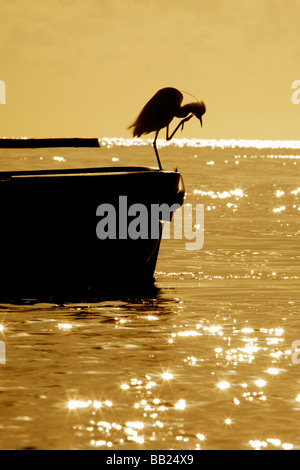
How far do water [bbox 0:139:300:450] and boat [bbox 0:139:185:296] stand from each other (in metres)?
0.91

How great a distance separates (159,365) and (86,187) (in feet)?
15.9

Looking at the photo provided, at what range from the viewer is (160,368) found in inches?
309

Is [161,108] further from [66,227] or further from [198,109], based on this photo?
[66,227]

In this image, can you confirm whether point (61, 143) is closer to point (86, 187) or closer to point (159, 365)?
point (86, 187)

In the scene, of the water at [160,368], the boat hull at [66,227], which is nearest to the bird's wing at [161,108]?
the boat hull at [66,227]

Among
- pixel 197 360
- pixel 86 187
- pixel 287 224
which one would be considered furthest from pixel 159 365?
pixel 287 224

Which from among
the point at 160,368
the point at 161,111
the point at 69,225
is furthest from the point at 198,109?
the point at 160,368

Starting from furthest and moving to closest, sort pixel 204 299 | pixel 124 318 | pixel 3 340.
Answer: pixel 204 299, pixel 124 318, pixel 3 340

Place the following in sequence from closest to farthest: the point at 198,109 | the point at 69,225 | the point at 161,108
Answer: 1. the point at 69,225
2. the point at 161,108
3. the point at 198,109

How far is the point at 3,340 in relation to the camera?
8.89 meters

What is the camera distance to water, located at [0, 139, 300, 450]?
616 cm

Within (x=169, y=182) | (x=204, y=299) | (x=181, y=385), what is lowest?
(x=181, y=385)

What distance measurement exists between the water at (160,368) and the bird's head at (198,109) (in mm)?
2351

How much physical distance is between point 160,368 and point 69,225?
495cm
